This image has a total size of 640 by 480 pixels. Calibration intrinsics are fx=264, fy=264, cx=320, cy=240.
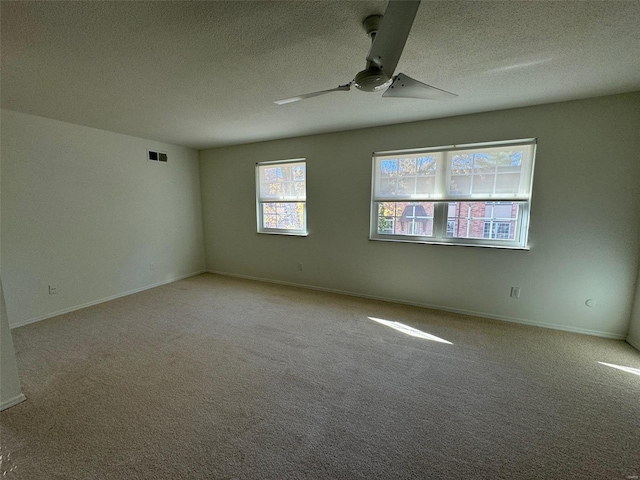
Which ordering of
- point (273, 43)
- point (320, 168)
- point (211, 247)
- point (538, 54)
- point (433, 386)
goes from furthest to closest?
1. point (211, 247)
2. point (320, 168)
3. point (433, 386)
4. point (538, 54)
5. point (273, 43)

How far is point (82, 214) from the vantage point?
3420 millimetres

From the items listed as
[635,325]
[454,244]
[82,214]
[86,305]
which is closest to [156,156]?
[82,214]

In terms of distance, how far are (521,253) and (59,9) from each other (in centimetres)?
Answer: 415

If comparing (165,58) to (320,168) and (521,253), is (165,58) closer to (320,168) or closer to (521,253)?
(320,168)

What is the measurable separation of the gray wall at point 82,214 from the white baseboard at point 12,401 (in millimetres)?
1726

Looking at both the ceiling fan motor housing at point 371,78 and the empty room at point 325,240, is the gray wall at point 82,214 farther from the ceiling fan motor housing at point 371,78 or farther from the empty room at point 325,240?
the ceiling fan motor housing at point 371,78

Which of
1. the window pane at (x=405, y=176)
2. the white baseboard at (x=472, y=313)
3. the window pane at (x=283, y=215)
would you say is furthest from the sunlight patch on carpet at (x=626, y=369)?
the window pane at (x=283, y=215)

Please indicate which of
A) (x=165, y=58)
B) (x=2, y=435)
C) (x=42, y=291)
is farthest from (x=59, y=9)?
(x=42, y=291)

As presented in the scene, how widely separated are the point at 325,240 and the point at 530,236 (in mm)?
2509

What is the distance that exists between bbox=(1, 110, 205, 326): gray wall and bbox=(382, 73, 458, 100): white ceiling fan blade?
384 centimetres

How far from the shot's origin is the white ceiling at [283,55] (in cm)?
140

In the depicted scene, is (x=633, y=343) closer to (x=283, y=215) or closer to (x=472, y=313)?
(x=472, y=313)

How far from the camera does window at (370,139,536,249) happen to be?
294 centimetres

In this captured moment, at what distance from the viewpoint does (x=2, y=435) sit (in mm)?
1533
